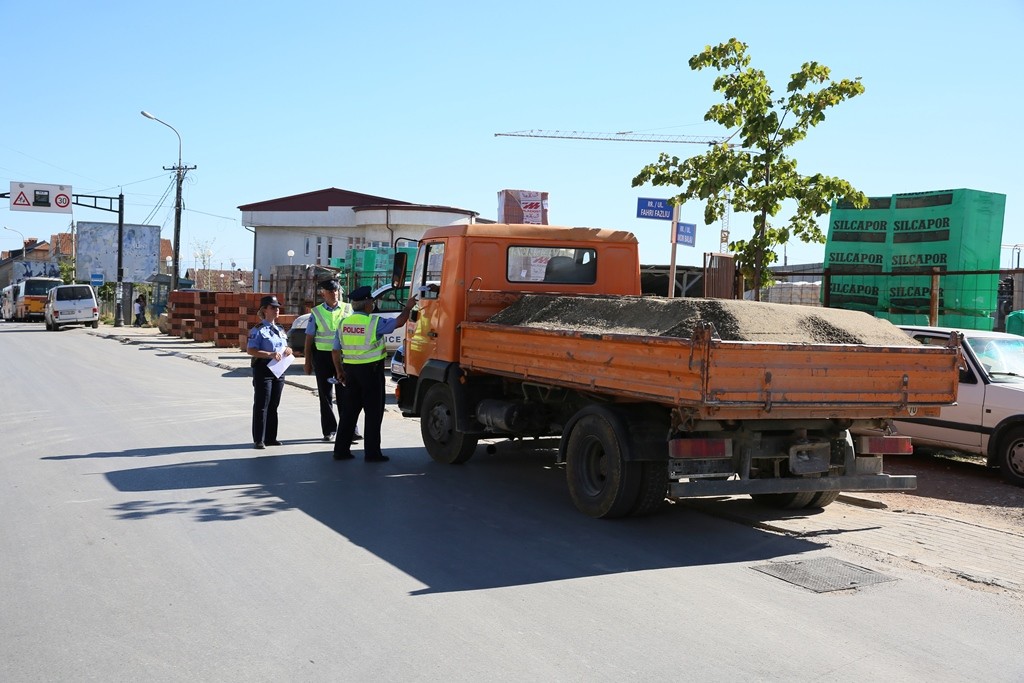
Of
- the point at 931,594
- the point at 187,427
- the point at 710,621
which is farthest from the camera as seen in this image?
the point at 187,427

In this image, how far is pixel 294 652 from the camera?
15.4ft

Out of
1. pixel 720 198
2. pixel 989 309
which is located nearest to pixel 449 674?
pixel 720 198

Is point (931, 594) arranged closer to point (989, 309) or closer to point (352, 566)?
point (352, 566)

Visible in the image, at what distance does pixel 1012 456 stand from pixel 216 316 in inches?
980

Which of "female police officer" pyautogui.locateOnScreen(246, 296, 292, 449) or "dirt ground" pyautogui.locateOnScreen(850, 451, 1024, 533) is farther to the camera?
"female police officer" pyautogui.locateOnScreen(246, 296, 292, 449)

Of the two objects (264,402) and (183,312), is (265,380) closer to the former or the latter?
(264,402)

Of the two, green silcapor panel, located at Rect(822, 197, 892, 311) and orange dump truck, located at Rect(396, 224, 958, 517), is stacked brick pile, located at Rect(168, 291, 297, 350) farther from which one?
orange dump truck, located at Rect(396, 224, 958, 517)

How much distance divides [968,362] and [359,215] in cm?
5158

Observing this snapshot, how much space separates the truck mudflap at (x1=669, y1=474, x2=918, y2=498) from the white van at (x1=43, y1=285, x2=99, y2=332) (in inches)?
1598

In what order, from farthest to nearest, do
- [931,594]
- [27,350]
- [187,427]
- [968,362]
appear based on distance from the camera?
[27,350] < [187,427] < [968,362] < [931,594]

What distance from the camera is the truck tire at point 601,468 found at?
292 inches

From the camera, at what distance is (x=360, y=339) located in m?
10.4

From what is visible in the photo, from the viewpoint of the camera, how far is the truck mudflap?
7.16 m

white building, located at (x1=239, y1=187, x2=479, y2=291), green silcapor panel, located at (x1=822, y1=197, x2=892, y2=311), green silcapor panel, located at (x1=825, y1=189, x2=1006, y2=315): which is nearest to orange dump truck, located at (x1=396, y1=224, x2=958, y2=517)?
green silcapor panel, located at (x1=825, y1=189, x2=1006, y2=315)
